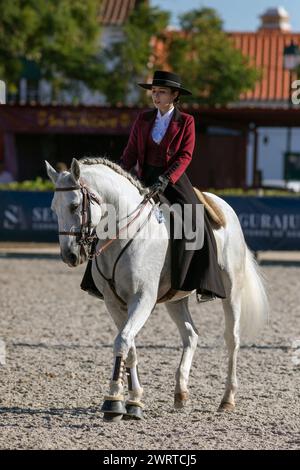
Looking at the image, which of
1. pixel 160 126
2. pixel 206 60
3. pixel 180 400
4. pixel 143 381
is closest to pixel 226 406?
pixel 180 400

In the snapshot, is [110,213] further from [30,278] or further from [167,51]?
[167,51]

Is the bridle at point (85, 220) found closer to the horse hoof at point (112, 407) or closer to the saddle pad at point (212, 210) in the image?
the horse hoof at point (112, 407)

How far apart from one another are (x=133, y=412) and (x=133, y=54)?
87.5 ft

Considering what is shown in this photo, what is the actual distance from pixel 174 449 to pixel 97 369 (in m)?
2.89

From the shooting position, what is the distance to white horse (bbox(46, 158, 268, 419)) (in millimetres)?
6156

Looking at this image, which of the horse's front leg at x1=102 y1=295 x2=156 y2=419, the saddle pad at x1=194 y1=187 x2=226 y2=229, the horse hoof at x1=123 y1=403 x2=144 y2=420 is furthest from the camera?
the saddle pad at x1=194 y1=187 x2=226 y2=229

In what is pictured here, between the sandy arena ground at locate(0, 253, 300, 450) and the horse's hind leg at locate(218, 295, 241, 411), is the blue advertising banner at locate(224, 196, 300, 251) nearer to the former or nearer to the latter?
the sandy arena ground at locate(0, 253, 300, 450)

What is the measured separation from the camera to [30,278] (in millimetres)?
16266

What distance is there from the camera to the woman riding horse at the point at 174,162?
6.79 metres

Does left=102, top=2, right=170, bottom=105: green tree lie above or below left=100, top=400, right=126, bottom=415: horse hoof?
above

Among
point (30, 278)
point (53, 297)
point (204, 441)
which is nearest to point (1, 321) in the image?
point (53, 297)

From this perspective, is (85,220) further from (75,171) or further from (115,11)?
(115,11)

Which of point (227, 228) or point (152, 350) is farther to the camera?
point (152, 350)

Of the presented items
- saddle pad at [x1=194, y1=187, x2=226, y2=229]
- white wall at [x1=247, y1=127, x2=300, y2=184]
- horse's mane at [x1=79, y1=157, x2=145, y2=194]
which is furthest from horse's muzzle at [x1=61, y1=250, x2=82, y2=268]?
white wall at [x1=247, y1=127, x2=300, y2=184]
